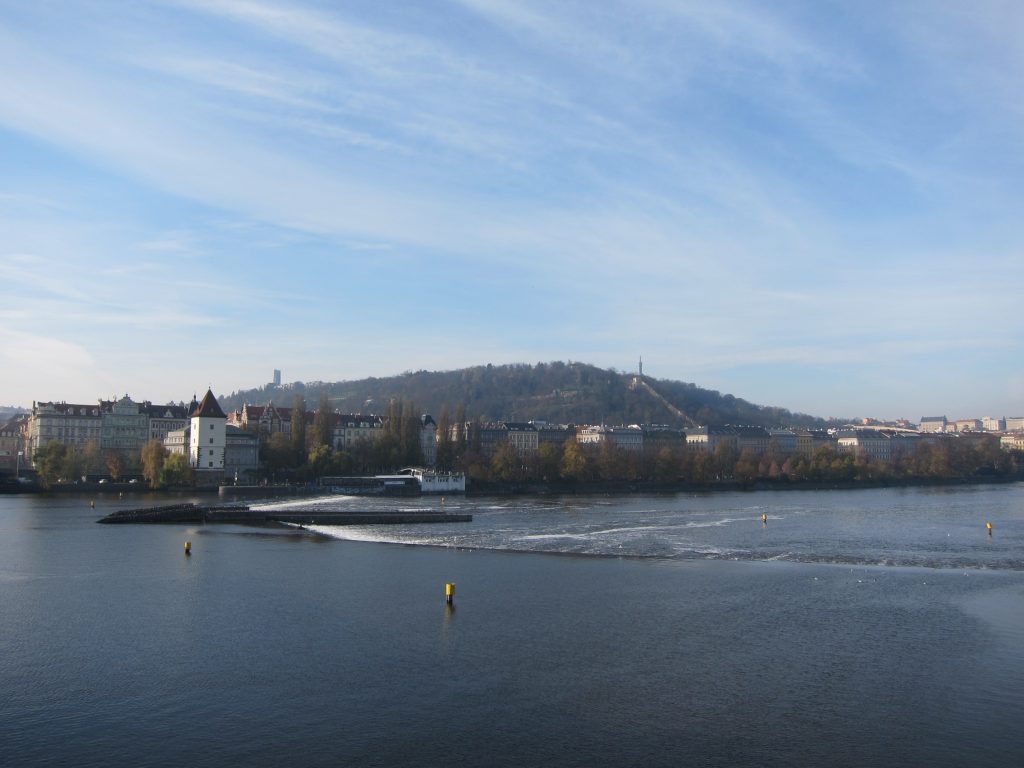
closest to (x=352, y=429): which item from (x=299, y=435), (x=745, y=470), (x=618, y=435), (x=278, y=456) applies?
(x=299, y=435)

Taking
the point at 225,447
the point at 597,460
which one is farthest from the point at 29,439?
the point at 597,460

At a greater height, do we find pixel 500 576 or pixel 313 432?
pixel 313 432

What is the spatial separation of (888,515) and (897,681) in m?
40.7

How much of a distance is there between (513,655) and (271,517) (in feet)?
114

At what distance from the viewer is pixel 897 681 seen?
16.5 metres

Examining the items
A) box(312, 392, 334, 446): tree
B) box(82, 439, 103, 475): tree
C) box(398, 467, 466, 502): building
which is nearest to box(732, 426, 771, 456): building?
box(398, 467, 466, 502): building

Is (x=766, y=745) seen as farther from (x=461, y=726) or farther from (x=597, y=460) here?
(x=597, y=460)

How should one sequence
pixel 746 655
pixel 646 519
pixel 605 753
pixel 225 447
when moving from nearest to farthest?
pixel 605 753, pixel 746 655, pixel 646 519, pixel 225 447

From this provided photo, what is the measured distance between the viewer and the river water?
13.3 meters

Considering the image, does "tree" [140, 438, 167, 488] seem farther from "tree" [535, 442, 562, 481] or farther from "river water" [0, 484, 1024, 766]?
"river water" [0, 484, 1024, 766]

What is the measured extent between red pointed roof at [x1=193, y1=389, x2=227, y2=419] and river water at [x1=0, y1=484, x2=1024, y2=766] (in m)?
43.5

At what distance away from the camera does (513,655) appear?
18.3 meters

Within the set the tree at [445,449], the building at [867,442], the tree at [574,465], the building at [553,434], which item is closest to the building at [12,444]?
the tree at [445,449]

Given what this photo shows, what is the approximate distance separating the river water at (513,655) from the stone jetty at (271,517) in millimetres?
12274
